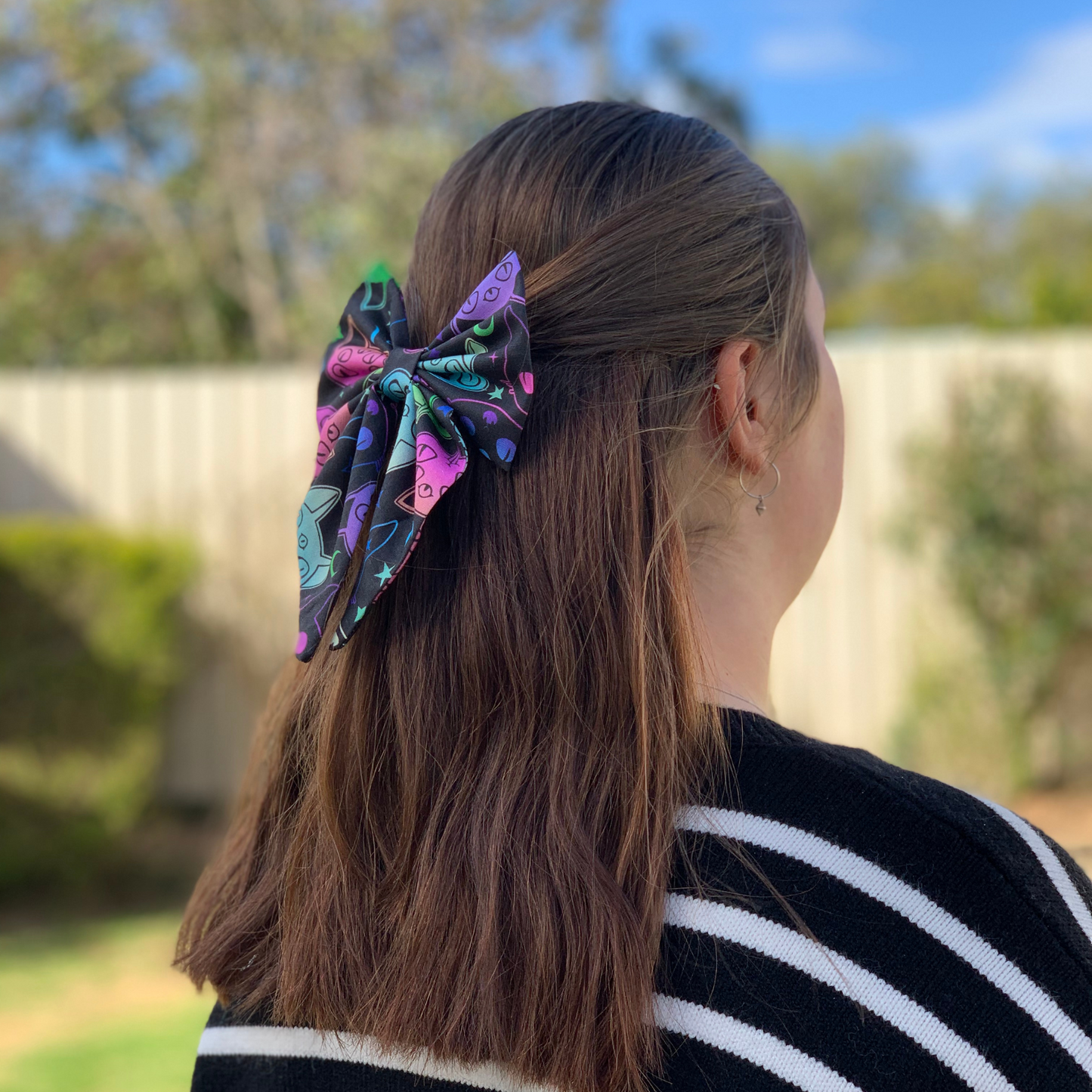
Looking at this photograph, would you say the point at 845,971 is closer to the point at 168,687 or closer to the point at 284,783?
the point at 284,783

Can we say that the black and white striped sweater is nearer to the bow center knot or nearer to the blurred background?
the bow center knot

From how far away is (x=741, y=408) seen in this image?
39.7 inches

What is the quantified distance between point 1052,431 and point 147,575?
414 cm

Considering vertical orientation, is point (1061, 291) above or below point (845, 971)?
above

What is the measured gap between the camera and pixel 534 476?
36.5 inches

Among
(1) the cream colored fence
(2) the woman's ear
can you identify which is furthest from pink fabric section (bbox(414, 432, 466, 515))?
(1) the cream colored fence

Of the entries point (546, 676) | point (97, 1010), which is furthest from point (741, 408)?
point (97, 1010)

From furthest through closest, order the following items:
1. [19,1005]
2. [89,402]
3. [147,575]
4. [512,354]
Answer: [89,402] → [147,575] → [19,1005] → [512,354]

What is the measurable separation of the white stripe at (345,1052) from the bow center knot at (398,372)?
554mm

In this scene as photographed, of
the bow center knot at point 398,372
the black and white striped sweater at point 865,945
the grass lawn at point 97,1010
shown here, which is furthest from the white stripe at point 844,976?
the grass lawn at point 97,1010

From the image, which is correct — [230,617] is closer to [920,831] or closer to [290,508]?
[290,508]

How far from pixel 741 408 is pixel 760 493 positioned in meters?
0.10

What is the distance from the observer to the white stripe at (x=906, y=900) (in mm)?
784

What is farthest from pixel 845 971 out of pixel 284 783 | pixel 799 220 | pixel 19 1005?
pixel 19 1005
